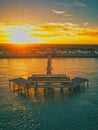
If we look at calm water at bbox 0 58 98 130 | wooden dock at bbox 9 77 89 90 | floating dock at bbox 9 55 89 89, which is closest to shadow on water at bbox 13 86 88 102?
calm water at bbox 0 58 98 130

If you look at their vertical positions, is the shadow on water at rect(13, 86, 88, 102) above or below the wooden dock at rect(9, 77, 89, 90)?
below

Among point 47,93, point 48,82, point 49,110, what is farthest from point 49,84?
point 49,110

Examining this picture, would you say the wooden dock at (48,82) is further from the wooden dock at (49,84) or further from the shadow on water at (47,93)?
the shadow on water at (47,93)

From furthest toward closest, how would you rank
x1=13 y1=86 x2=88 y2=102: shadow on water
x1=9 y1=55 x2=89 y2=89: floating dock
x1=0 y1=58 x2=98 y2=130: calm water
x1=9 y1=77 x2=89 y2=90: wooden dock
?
1. x1=9 y1=55 x2=89 y2=89: floating dock
2. x1=9 y1=77 x2=89 y2=90: wooden dock
3. x1=13 y1=86 x2=88 y2=102: shadow on water
4. x1=0 y1=58 x2=98 y2=130: calm water

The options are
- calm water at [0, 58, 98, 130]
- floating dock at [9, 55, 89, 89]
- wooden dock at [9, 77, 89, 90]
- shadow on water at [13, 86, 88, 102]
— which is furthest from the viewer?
floating dock at [9, 55, 89, 89]

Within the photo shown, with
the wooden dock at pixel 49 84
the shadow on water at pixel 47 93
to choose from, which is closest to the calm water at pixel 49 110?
the shadow on water at pixel 47 93

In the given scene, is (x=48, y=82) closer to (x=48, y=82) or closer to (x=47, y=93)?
(x=48, y=82)

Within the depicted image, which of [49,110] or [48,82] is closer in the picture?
[49,110]

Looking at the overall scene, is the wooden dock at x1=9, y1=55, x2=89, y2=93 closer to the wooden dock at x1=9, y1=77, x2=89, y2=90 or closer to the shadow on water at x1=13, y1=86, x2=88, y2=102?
the wooden dock at x1=9, y1=77, x2=89, y2=90

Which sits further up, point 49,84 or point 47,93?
point 49,84

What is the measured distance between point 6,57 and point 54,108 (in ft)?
421

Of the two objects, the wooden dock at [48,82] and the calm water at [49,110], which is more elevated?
the wooden dock at [48,82]

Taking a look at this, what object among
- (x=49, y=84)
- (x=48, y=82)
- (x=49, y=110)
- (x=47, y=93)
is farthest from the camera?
(x=48, y=82)

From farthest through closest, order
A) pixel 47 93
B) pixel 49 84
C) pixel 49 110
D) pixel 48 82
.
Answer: pixel 48 82, pixel 49 84, pixel 47 93, pixel 49 110
